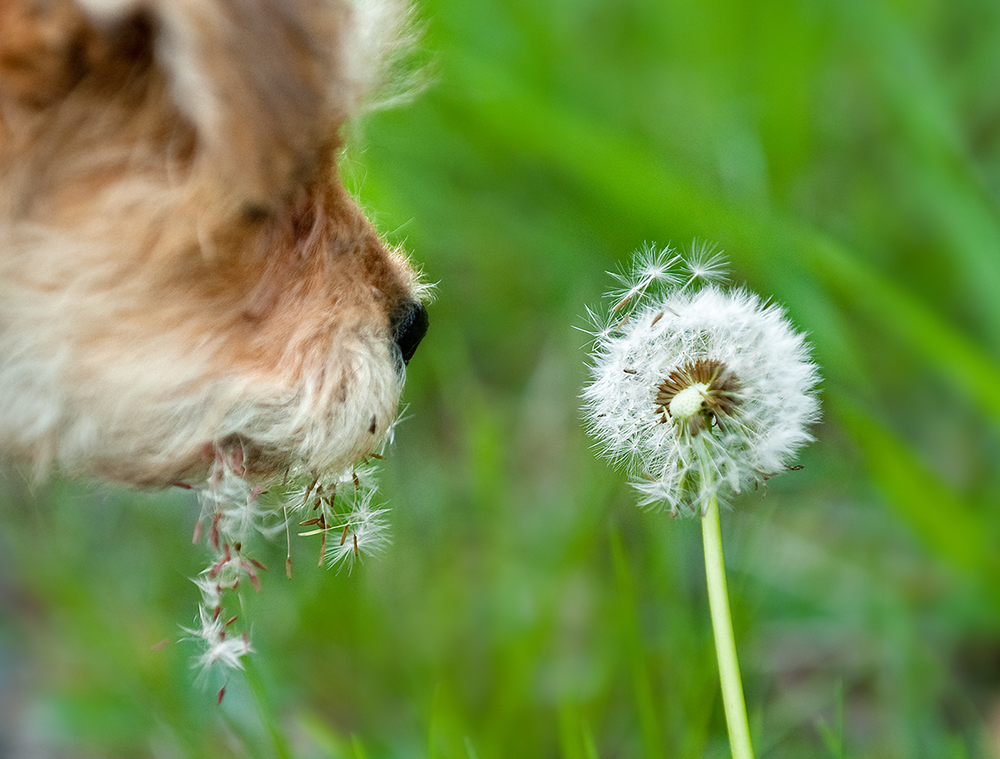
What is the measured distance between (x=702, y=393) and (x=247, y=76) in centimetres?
53

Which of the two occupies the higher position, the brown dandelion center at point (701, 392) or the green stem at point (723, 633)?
the brown dandelion center at point (701, 392)

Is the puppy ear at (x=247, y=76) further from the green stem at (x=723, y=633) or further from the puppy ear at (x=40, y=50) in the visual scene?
the green stem at (x=723, y=633)

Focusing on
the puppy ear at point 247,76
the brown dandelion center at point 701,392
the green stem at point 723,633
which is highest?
the puppy ear at point 247,76

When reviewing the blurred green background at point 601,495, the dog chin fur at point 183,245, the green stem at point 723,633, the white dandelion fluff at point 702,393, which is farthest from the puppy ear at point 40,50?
the green stem at point 723,633

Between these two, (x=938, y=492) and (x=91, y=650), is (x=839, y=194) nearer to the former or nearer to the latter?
(x=938, y=492)

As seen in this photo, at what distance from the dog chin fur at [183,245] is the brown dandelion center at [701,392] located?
0.39m

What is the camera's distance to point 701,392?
37.5 inches

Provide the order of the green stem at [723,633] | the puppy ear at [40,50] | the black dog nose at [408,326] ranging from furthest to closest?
1. the black dog nose at [408,326]
2. the puppy ear at [40,50]
3. the green stem at [723,633]

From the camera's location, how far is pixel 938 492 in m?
1.99

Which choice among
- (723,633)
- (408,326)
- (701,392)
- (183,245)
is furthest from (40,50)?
(723,633)

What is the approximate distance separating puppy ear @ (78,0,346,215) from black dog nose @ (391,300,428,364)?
10.8 inches

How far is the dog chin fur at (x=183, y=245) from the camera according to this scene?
3.20 ft

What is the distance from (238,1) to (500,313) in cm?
200

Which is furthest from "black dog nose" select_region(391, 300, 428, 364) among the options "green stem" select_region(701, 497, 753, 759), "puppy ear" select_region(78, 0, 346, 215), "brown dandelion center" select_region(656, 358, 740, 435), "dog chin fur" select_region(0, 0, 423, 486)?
"green stem" select_region(701, 497, 753, 759)
